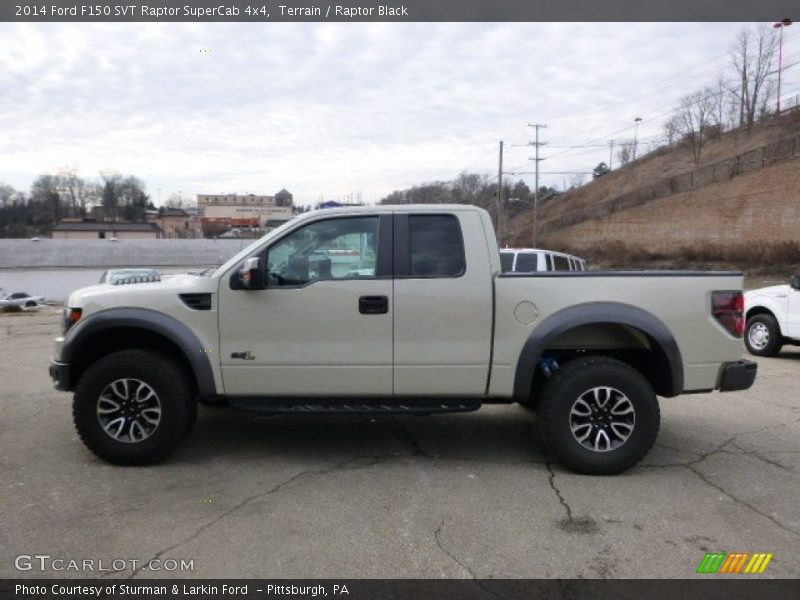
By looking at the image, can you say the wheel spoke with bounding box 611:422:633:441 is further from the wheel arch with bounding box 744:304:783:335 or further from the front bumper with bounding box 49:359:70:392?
the wheel arch with bounding box 744:304:783:335

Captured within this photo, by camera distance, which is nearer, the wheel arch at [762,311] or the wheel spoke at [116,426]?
the wheel spoke at [116,426]

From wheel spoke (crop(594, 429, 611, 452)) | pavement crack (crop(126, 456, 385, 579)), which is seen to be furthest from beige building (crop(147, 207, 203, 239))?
wheel spoke (crop(594, 429, 611, 452))

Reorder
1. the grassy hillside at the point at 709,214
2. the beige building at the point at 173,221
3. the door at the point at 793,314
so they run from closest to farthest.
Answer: the door at the point at 793,314 < the grassy hillside at the point at 709,214 < the beige building at the point at 173,221

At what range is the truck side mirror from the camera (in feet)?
14.4

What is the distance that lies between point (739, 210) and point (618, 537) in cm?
4535

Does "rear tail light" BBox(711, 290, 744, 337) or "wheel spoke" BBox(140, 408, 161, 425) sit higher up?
"rear tail light" BBox(711, 290, 744, 337)

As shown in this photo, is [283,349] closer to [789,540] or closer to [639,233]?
[789,540]

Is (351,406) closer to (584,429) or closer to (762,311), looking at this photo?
(584,429)

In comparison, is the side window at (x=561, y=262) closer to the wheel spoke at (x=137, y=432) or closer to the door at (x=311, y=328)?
the door at (x=311, y=328)

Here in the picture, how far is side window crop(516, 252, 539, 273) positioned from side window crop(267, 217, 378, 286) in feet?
32.6

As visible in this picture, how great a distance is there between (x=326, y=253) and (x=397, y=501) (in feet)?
6.17

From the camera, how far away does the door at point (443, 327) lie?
4.46 meters

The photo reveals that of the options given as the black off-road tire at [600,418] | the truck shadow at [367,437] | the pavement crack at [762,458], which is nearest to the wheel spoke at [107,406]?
the truck shadow at [367,437]

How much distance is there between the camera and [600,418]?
14.7ft
